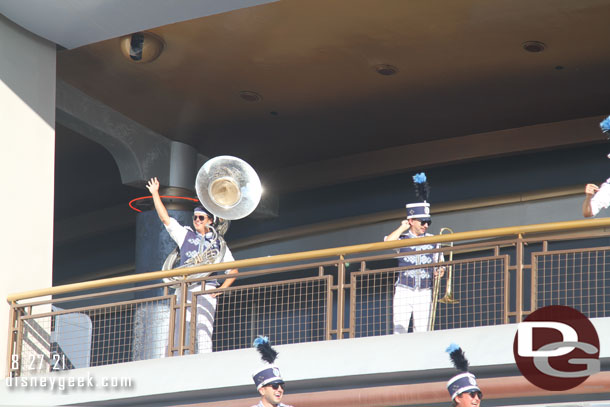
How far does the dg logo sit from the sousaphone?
3.86 meters

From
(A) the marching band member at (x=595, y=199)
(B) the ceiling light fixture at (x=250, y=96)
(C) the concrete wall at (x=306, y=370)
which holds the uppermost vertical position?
(B) the ceiling light fixture at (x=250, y=96)

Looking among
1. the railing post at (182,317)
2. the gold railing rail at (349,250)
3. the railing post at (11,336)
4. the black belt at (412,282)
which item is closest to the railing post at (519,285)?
the gold railing rail at (349,250)

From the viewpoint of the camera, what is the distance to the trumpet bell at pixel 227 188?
11.8 m

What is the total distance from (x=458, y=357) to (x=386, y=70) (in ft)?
18.1

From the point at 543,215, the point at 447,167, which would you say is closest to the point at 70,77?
the point at 447,167

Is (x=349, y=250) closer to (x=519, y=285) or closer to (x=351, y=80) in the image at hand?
(x=519, y=285)

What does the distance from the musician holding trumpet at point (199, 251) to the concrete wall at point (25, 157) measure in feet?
4.07

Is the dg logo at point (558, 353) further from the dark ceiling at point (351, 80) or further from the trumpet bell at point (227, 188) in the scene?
the dark ceiling at point (351, 80)

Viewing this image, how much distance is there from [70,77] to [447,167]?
18.5ft

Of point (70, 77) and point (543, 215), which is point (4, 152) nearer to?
point (70, 77)

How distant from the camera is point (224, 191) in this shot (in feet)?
39.3

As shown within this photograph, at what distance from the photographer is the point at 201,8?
36.7ft

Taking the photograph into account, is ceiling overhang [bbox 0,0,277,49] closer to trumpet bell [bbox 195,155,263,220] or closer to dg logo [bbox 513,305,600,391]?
trumpet bell [bbox 195,155,263,220]

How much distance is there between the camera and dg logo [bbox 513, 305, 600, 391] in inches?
346
